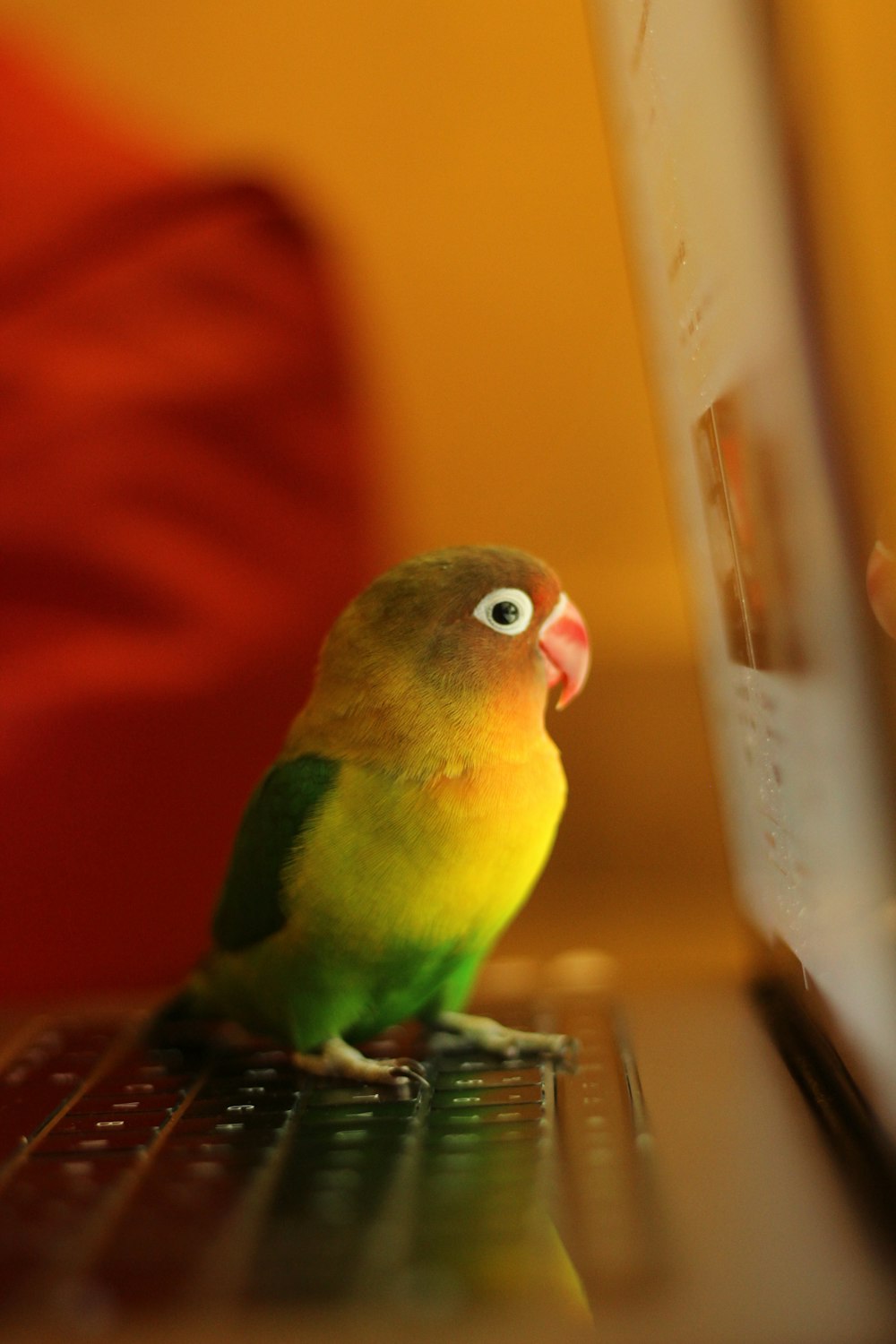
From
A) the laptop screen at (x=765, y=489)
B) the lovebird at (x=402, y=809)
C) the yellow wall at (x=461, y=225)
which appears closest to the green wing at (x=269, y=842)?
the lovebird at (x=402, y=809)

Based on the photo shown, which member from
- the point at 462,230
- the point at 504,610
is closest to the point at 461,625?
the point at 504,610

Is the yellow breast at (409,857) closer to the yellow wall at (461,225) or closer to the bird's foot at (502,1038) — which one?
the bird's foot at (502,1038)

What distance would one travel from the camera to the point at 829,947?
42cm

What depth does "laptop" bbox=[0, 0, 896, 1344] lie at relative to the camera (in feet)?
1.00

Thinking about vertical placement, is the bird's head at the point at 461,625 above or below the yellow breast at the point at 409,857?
above

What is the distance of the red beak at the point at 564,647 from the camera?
498 mm

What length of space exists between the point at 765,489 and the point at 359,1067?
27 centimetres

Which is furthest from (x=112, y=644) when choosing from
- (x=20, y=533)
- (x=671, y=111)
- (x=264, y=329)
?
(x=671, y=111)

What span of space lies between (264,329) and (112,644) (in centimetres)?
22

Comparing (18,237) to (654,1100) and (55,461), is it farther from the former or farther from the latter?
(654,1100)

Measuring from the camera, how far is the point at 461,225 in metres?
0.89

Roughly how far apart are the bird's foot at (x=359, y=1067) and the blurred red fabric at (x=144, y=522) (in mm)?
252

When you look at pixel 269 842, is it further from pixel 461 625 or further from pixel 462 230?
pixel 462 230

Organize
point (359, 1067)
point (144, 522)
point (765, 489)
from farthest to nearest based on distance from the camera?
point (144, 522) → point (359, 1067) → point (765, 489)
